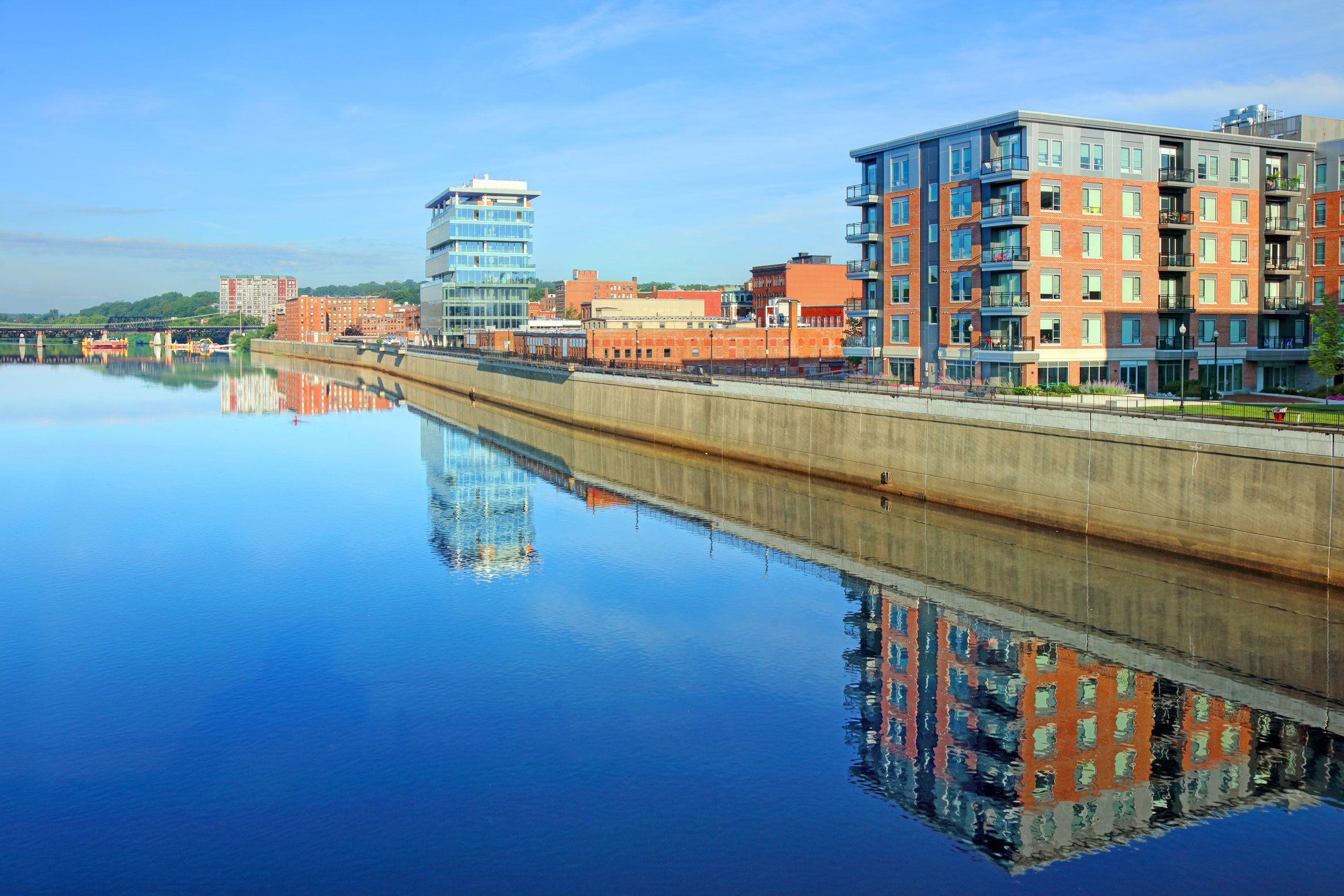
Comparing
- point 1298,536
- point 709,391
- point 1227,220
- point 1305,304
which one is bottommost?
point 1298,536

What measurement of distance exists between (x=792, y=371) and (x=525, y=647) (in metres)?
90.4

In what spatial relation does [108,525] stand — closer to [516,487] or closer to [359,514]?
[359,514]

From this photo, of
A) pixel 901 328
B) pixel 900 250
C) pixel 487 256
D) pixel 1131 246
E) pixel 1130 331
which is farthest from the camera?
pixel 487 256

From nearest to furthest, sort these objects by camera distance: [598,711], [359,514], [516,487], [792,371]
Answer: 1. [598,711]
2. [359,514]
3. [516,487]
4. [792,371]

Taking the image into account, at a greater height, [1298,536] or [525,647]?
[1298,536]

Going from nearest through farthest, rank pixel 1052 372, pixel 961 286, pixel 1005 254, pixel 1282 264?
pixel 1005 254, pixel 1052 372, pixel 961 286, pixel 1282 264

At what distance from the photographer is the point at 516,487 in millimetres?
69500

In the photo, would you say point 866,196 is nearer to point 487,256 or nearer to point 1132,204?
point 1132,204

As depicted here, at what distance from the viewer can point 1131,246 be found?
6938 centimetres

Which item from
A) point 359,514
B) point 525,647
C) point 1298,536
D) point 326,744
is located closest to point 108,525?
point 359,514

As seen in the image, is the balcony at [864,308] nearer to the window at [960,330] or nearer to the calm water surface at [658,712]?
the window at [960,330]

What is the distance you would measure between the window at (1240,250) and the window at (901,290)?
2144 centimetres

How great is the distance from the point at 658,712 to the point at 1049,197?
49744 millimetres

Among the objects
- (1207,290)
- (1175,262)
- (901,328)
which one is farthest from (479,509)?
(1207,290)
